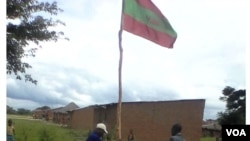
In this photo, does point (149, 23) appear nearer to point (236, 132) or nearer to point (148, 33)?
point (148, 33)

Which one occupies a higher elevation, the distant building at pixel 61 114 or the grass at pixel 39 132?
the distant building at pixel 61 114

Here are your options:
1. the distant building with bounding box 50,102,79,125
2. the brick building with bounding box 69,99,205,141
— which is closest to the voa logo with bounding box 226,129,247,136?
the distant building with bounding box 50,102,79,125

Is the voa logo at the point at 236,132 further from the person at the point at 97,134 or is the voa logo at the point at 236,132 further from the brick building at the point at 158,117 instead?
the brick building at the point at 158,117

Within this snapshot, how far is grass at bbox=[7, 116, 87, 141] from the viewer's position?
7630mm

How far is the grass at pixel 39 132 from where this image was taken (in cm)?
763

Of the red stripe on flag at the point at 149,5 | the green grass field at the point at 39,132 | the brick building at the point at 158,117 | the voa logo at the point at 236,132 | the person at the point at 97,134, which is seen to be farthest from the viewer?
the brick building at the point at 158,117

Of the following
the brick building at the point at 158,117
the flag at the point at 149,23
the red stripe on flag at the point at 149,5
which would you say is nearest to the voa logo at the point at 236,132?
the flag at the point at 149,23

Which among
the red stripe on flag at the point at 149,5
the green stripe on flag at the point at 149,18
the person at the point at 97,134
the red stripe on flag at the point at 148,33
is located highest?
the red stripe on flag at the point at 149,5

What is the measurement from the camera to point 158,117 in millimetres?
13742

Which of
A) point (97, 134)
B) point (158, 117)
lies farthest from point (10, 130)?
point (158, 117)

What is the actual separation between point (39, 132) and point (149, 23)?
4.82m

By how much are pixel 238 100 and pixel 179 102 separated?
4.81 m

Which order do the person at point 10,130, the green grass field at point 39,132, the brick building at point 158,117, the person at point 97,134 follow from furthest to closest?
the brick building at point 158,117, the green grass field at point 39,132, the person at point 10,130, the person at point 97,134

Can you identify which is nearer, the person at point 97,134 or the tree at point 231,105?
the person at point 97,134
